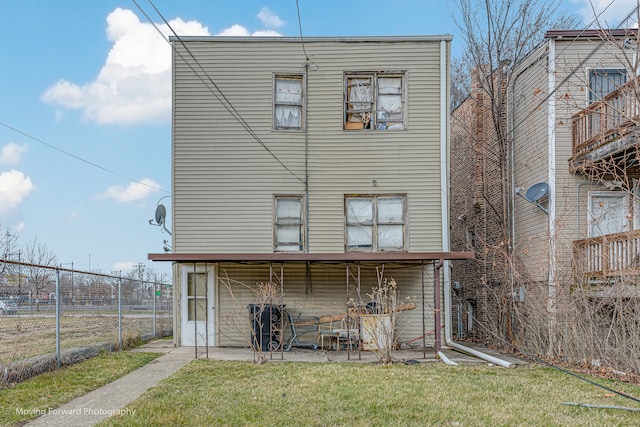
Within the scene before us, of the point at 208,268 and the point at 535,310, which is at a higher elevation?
the point at 208,268

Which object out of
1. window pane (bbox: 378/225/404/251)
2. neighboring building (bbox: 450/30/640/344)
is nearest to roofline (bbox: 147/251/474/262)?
window pane (bbox: 378/225/404/251)

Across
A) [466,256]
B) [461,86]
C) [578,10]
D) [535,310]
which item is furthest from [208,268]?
[578,10]

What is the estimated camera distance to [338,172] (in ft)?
39.4

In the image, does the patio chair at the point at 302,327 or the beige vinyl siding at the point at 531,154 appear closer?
the patio chair at the point at 302,327

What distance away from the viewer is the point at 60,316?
862 cm

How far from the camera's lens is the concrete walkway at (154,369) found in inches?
225

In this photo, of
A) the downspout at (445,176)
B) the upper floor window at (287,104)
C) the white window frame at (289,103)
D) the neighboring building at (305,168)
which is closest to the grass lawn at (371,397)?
the downspout at (445,176)

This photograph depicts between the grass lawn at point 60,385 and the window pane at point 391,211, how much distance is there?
5901mm

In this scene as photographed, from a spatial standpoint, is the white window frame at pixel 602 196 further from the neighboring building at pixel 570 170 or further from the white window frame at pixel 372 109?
the white window frame at pixel 372 109

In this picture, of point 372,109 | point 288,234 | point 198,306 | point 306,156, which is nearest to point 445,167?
point 372,109

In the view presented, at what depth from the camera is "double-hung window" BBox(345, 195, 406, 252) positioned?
11.9 metres

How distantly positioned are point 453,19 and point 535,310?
862 centimetres

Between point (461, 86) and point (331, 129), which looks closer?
point (331, 129)

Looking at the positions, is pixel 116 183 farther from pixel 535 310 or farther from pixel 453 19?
pixel 535 310
